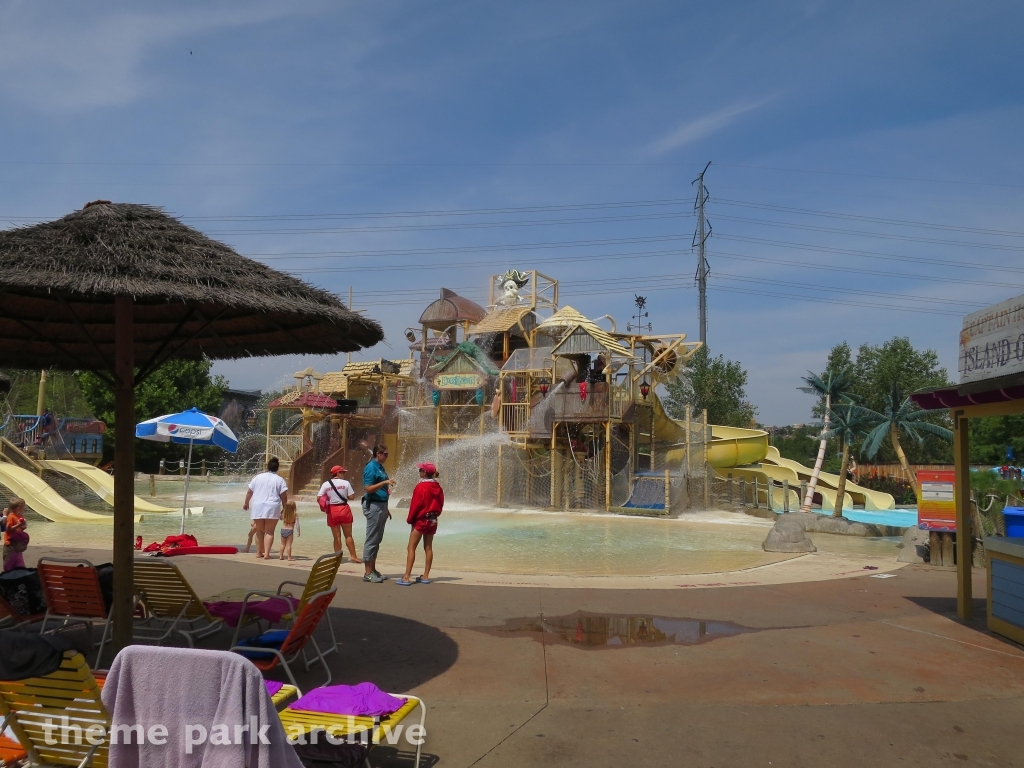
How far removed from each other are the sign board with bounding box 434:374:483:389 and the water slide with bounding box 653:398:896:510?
6.34 m

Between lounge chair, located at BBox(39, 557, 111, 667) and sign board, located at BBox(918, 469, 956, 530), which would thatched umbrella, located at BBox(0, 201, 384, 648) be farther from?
sign board, located at BBox(918, 469, 956, 530)

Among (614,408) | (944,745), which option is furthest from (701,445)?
(944,745)

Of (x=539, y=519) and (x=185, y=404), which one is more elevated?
(x=185, y=404)

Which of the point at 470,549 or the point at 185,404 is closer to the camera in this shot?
the point at 470,549

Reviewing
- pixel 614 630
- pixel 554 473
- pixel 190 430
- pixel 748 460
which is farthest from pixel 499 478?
A: pixel 614 630

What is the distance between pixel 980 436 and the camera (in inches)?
1875

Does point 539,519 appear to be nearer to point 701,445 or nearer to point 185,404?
point 701,445

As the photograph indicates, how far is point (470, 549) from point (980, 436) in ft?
149

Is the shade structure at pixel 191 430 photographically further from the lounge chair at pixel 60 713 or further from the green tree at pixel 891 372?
the green tree at pixel 891 372

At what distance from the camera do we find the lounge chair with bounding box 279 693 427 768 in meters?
3.51

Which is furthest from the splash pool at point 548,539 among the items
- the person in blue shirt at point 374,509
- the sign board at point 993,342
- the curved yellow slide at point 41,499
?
the sign board at point 993,342

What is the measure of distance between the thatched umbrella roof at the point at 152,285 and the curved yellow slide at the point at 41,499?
12449mm

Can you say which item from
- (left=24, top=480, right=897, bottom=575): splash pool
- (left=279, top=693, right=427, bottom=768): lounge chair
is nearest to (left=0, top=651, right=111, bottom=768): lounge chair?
(left=279, top=693, right=427, bottom=768): lounge chair

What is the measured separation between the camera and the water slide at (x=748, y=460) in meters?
28.2
